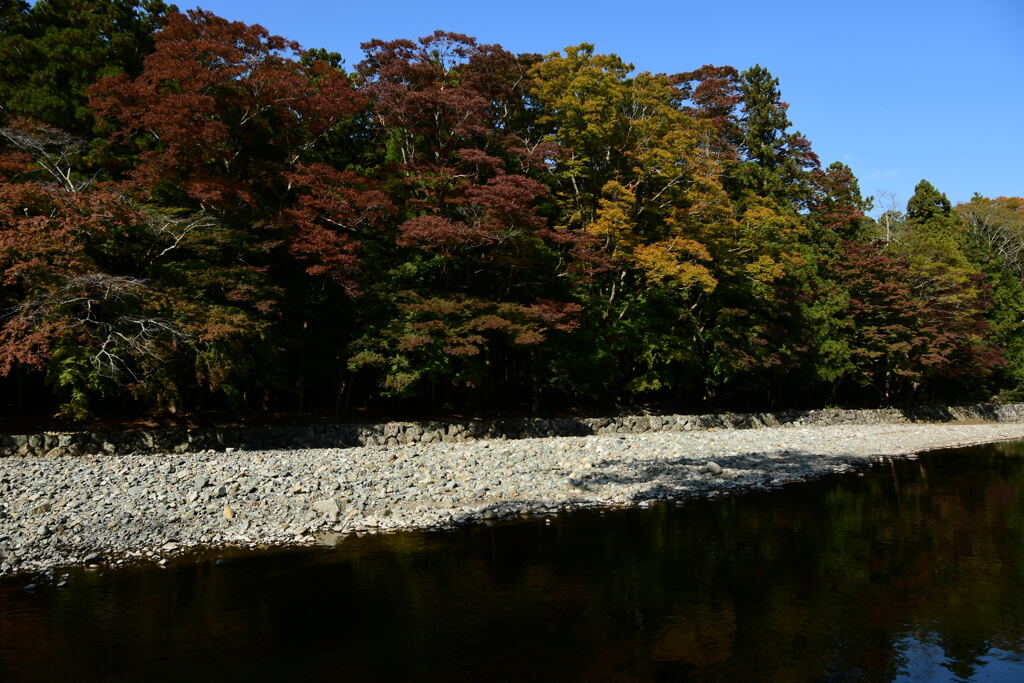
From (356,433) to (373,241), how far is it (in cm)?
585

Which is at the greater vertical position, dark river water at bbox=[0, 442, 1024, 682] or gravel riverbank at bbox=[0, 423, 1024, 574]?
gravel riverbank at bbox=[0, 423, 1024, 574]

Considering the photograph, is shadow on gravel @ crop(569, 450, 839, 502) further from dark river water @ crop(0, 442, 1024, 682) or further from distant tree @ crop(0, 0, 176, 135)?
distant tree @ crop(0, 0, 176, 135)

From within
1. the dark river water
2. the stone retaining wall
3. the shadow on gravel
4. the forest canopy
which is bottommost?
the dark river water

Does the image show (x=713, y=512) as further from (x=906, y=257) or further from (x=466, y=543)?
(x=906, y=257)

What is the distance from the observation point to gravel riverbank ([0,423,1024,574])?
30.8 feet

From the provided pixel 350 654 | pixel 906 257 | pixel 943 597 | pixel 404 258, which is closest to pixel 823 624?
pixel 943 597

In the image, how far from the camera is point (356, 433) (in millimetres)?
18250

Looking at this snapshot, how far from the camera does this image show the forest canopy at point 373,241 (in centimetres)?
1427

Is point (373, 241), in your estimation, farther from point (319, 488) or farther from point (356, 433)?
point (319, 488)

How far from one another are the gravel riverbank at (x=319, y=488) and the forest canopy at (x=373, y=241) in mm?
2638

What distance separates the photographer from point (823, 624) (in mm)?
6605

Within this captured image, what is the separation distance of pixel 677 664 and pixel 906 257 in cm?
3216

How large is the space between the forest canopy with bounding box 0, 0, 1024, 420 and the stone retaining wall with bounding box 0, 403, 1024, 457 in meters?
0.96

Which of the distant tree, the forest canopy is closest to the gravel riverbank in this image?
the forest canopy
